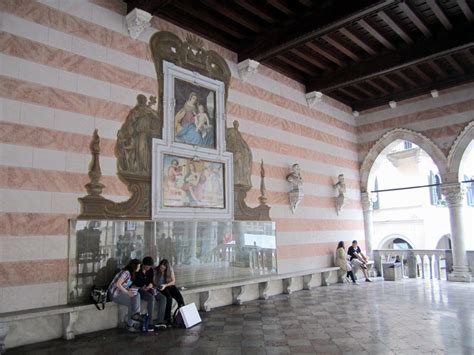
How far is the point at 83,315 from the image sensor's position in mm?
5754

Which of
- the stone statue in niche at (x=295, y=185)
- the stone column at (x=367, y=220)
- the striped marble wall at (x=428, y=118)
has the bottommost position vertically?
the stone column at (x=367, y=220)

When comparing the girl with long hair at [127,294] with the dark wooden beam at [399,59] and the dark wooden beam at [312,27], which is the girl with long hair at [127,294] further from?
the dark wooden beam at [399,59]

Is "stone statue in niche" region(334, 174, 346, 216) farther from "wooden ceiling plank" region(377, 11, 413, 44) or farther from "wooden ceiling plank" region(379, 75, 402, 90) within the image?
"wooden ceiling plank" region(377, 11, 413, 44)

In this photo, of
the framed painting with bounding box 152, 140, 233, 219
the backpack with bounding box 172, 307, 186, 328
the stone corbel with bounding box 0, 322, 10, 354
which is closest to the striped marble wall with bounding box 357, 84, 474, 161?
the framed painting with bounding box 152, 140, 233, 219

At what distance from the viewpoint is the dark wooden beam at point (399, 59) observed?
27.2ft

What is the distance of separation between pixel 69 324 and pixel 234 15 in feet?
19.7

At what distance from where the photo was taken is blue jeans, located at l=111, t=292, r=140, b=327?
577cm

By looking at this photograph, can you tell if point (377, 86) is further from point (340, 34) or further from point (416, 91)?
point (340, 34)

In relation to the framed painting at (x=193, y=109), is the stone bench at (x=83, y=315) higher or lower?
lower

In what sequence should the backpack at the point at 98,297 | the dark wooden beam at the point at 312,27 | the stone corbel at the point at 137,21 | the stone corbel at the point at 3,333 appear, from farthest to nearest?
the dark wooden beam at the point at 312,27 < the stone corbel at the point at 137,21 < the backpack at the point at 98,297 < the stone corbel at the point at 3,333

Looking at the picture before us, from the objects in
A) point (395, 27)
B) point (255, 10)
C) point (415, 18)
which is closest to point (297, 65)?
point (395, 27)

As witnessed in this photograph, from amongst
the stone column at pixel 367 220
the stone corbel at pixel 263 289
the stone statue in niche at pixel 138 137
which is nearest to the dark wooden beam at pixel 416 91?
the stone column at pixel 367 220

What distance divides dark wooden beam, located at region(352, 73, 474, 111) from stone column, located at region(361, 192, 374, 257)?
284 centimetres

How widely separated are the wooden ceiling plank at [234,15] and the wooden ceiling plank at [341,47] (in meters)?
1.60
